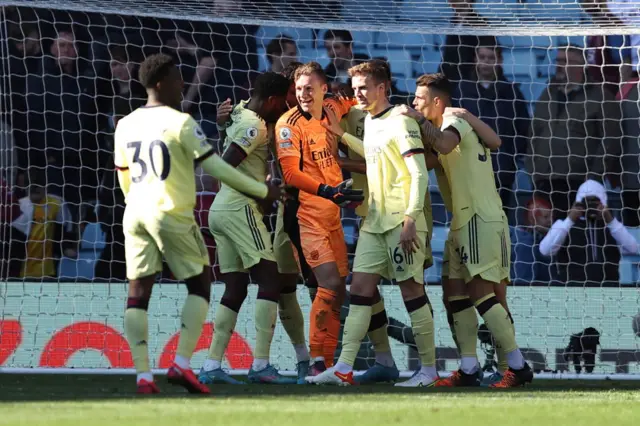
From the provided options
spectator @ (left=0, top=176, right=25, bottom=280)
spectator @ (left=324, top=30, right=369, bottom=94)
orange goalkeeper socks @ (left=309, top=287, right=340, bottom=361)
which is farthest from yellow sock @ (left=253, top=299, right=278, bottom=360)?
spectator @ (left=324, top=30, right=369, bottom=94)

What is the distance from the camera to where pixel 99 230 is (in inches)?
421

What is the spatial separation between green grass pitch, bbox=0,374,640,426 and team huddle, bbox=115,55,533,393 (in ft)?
1.78

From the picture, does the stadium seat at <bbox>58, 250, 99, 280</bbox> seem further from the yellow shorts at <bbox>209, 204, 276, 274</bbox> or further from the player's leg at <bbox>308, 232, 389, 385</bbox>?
the player's leg at <bbox>308, 232, 389, 385</bbox>

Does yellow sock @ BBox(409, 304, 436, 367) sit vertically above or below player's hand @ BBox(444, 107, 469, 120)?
below

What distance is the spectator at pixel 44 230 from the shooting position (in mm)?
10203

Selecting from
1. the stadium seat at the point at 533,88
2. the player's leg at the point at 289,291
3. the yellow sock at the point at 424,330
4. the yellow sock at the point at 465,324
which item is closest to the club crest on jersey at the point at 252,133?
the player's leg at the point at 289,291

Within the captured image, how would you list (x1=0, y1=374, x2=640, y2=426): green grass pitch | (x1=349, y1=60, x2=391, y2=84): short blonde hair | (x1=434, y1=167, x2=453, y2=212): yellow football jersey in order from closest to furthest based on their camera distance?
(x1=0, y1=374, x2=640, y2=426): green grass pitch → (x1=349, y1=60, x2=391, y2=84): short blonde hair → (x1=434, y1=167, x2=453, y2=212): yellow football jersey

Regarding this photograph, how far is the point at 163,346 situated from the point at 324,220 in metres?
2.38

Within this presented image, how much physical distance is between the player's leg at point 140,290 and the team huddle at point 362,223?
928 millimetres

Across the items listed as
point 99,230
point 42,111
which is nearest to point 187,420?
point 99,230

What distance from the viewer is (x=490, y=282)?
746 centimetres

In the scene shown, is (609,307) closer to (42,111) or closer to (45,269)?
(45,269)

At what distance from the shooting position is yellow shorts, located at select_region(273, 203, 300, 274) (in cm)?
799

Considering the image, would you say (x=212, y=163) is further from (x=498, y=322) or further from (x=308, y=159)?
(x=498, y=322)
